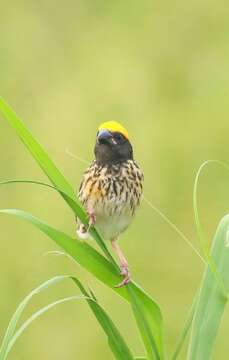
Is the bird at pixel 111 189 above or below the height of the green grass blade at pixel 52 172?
below

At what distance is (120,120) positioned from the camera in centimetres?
752

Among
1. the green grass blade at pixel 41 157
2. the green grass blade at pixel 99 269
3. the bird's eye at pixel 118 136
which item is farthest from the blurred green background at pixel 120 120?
the green grass blade at pixel 41 157

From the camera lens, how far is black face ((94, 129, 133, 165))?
3367 mm

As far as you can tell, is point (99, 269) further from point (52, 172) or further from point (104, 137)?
point (104, 137)

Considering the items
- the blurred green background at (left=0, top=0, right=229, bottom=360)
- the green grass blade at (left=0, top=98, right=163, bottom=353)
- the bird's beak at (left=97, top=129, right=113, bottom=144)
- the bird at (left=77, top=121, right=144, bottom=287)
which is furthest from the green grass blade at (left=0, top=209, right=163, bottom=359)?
the blurred green background at (left=0, top=0, right=229, bottom=360)

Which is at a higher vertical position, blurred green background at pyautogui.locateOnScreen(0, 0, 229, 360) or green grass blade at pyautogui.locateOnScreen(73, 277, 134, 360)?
green grass blade at pyautogui.locateOnScreen(73, 277, 134, 360)

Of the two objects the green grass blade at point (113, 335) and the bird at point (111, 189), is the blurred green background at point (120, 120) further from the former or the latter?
the green grass blade at point (113, 335)

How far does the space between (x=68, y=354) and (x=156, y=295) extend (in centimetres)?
58

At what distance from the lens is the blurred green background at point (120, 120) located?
6.63 metres

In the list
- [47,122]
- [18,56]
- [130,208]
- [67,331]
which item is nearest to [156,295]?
[67,331]

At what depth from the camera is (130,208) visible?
11.8 ft

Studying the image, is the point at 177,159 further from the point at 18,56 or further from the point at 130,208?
the point at 130,208

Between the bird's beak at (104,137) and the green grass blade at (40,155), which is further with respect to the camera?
the bird's beak at (104,137)

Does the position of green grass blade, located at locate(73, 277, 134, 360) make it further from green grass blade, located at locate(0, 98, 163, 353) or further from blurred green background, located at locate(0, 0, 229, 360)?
blurred green background, located at locate(0, 0, 229, 360)
